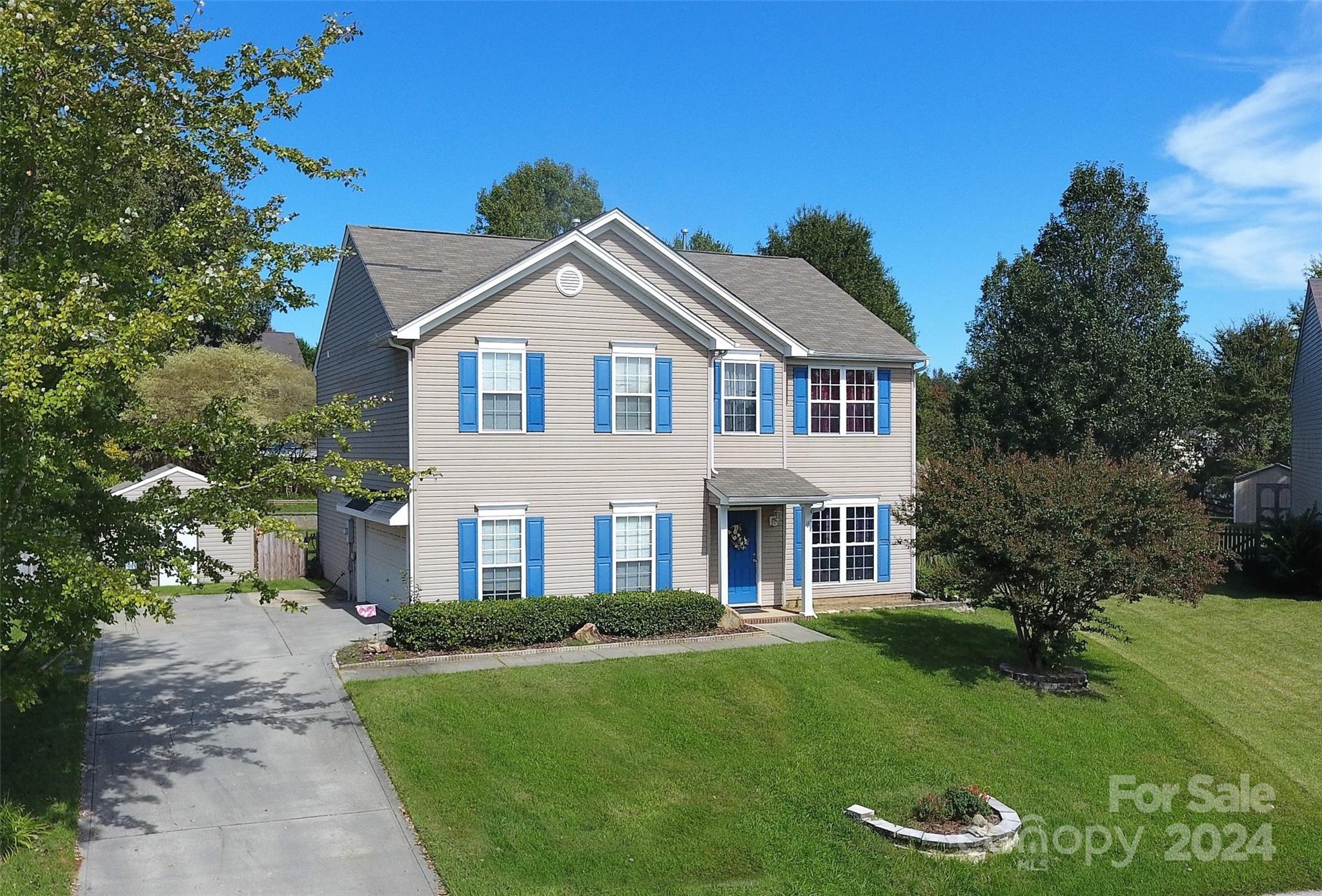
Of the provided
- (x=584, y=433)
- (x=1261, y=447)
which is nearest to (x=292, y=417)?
(x=584, y=433)

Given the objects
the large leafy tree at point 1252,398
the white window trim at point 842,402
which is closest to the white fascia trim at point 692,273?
the white window trim at point 842,402

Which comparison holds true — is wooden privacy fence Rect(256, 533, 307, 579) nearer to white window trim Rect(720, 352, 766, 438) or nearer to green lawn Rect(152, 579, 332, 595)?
green lawn Rect(152, 579, 332, 595)

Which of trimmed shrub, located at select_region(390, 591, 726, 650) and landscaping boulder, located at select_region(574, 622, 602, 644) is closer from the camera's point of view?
trimmed shrub, located at select_region(390, 591, 726, 650)

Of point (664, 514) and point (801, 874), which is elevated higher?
point (664, 514)

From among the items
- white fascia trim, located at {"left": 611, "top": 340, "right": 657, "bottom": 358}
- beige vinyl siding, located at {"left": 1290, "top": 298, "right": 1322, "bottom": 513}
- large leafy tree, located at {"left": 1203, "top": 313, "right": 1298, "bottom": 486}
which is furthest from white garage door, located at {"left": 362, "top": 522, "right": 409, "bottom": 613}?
large leafy tree, located at {"left": 1203, "top": 313, "right": 1298, "bottom": 486}

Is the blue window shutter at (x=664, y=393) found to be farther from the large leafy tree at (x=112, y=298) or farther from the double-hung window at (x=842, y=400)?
the large leafy tree at (x=112, y=298)

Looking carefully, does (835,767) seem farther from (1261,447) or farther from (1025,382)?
(1261,447)
